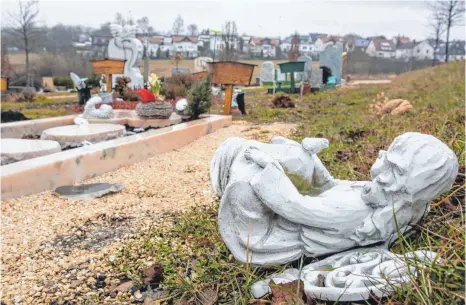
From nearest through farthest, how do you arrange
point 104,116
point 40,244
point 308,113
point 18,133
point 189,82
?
1. point 40,244
2. point 18,133
3. point 104,116
4. point 308,113
5. point 189,82

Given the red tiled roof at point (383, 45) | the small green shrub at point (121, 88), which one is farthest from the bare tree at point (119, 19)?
the red tiled roof at point (383, 45)

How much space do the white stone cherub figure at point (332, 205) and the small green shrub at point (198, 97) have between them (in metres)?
5.50

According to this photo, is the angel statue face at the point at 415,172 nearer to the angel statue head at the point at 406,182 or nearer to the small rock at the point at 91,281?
the angel statue head at the point at 406,182

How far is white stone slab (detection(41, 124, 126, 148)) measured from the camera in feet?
17.5

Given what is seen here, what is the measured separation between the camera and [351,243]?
5.78 feet

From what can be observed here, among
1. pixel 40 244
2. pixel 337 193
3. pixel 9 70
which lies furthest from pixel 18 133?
pixel 9 70

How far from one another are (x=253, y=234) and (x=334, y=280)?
41 centimetres

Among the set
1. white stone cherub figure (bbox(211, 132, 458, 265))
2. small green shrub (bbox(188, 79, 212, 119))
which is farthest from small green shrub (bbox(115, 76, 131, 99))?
white stone cherub figure (bbox(211, 132, 458, 265))

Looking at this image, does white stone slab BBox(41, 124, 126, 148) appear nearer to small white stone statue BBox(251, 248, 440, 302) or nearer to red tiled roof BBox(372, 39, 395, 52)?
small white stone statue BBox(251, 248, 440, 302)

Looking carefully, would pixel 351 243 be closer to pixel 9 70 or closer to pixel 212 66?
pixel 212 66

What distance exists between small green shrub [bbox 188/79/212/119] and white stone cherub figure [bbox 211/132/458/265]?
216 inches

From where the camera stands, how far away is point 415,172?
1573 mm

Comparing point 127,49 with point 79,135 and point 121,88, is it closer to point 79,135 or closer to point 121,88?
point 121,88

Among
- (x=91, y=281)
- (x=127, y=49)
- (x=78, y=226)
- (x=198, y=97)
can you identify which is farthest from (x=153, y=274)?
(x=127, y=49)
